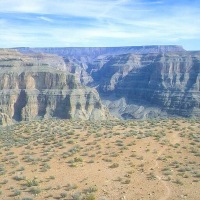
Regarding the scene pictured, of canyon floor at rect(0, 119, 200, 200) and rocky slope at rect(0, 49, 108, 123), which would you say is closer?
canyon floor at rect(0, 119, 200, 200)

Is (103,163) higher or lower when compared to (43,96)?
higher

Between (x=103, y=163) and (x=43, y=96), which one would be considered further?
(x=43, y=96)

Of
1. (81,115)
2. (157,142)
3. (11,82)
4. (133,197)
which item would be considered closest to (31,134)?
(157,142)

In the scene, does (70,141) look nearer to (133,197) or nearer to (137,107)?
(133,197)

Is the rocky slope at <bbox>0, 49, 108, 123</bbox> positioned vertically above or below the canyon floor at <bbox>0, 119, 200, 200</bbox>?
Answer: below

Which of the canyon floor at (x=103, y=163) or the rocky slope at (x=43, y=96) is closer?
the canyon floor at (x=103, y=163)
